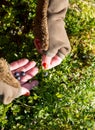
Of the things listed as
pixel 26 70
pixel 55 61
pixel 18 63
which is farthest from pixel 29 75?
pixel 55 61

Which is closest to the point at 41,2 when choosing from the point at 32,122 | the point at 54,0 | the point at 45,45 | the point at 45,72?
the point at 54,0

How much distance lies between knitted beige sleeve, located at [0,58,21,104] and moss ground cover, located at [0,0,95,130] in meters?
0.28

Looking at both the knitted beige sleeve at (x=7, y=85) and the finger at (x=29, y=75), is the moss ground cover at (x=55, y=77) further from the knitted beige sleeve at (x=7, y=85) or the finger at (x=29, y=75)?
the knitted beige sleeve at (x=7, y=85)

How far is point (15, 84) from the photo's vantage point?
333 centimetres

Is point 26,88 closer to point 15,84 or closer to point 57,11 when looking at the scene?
point 15,84

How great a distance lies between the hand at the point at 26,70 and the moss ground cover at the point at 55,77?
76mm

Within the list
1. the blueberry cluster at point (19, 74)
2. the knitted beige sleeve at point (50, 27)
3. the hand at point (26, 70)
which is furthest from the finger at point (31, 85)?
the knitted beige sleeve at point (50, 27)

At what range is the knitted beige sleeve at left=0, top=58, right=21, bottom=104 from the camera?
3.19 m

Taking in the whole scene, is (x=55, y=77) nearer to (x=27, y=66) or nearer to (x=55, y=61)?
(x=55, y=61)

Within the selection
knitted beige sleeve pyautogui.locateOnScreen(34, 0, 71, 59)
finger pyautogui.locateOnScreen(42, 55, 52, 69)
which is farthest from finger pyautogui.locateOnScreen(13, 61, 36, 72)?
knitted beige sleeve pyautogui.locateOnScreen(34, 0, 71, 59)

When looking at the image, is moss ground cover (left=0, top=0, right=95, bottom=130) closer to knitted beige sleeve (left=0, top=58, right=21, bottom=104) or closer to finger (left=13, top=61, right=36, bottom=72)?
finger (left=13, top=61, right=36, bottom=72)

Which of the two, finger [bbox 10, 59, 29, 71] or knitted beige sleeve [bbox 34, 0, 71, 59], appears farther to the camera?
finger [bbox 10, 59, 29, 71]

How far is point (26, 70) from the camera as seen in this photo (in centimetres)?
362

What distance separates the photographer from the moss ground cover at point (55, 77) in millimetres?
3609
